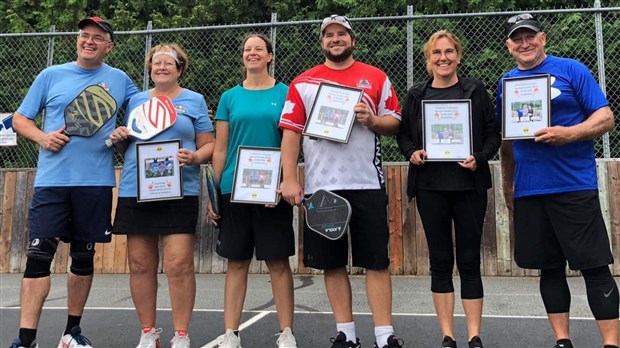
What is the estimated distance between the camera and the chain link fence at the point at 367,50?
6.93 meters

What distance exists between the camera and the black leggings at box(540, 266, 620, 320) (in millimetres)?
2973

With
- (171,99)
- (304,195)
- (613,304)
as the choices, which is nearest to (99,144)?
(171,99)

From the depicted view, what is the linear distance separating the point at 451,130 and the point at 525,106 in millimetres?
449

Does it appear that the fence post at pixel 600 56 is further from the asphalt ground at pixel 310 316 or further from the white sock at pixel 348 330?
the white sock at pixel 348 330

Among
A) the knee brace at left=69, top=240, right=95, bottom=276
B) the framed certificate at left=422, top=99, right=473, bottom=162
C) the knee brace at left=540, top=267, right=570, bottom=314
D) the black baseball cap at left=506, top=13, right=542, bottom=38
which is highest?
the black baseball cap at left=506, top=13, right=542, bottom=38

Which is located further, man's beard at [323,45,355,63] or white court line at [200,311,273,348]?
white court line at [200,311,273,348]

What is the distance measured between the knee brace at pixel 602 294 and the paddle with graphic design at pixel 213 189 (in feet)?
7.52

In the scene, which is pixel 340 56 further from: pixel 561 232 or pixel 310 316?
pixel 310 316

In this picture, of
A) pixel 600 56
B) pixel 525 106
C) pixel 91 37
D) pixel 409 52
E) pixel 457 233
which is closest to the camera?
pixel 525 106

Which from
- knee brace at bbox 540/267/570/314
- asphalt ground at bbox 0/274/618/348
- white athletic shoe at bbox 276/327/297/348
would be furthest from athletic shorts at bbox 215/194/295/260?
knee brace at bbox 540/267/570/314

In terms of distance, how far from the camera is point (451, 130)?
124 inches

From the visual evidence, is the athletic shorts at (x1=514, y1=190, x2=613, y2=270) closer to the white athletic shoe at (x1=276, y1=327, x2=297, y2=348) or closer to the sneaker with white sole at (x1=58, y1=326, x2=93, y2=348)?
the white athletic shoe at (x1=276, y1=327, x2=297, y2=348)

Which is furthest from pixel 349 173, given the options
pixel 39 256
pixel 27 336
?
pixel 27 336

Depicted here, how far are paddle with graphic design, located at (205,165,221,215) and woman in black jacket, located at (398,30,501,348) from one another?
1256 mm
